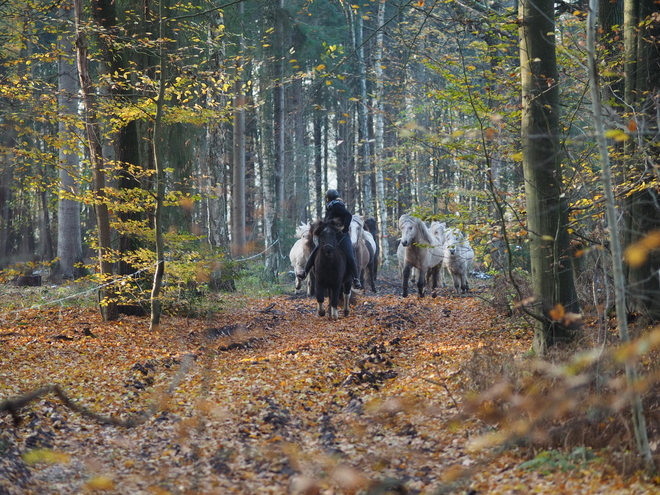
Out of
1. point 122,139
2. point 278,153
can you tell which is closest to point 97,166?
point 122,139

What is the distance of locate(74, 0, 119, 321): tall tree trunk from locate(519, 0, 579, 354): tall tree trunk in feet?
23.5

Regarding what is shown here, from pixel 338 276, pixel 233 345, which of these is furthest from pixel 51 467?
pixel 338 276

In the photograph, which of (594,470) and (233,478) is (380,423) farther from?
(594,470)

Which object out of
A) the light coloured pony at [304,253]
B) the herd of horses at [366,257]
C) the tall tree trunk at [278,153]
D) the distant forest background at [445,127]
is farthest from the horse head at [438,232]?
the tall tree trunk at [278,153]

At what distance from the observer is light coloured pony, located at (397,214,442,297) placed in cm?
1656

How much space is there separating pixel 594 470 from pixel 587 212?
15.1 feet

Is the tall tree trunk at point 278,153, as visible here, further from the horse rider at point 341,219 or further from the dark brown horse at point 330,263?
the dark brown horse at point 330,263

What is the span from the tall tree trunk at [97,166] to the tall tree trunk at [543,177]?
717 cm

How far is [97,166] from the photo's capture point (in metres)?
11.1

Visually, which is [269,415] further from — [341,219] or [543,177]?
[341,219]

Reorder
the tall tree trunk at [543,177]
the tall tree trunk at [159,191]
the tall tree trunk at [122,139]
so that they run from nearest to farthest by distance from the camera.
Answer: the tall tree trunk at [543,177], the tall tree trunk at [159,191], the tall tree trunk at [122,139]

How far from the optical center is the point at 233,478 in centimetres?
486

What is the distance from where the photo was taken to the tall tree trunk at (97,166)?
35.3 feet

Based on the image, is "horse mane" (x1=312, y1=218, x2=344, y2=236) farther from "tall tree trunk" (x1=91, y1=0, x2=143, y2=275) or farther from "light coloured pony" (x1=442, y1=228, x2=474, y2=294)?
"light coloured pony" (x1=442, y1=228, x2=474, y2=294)
